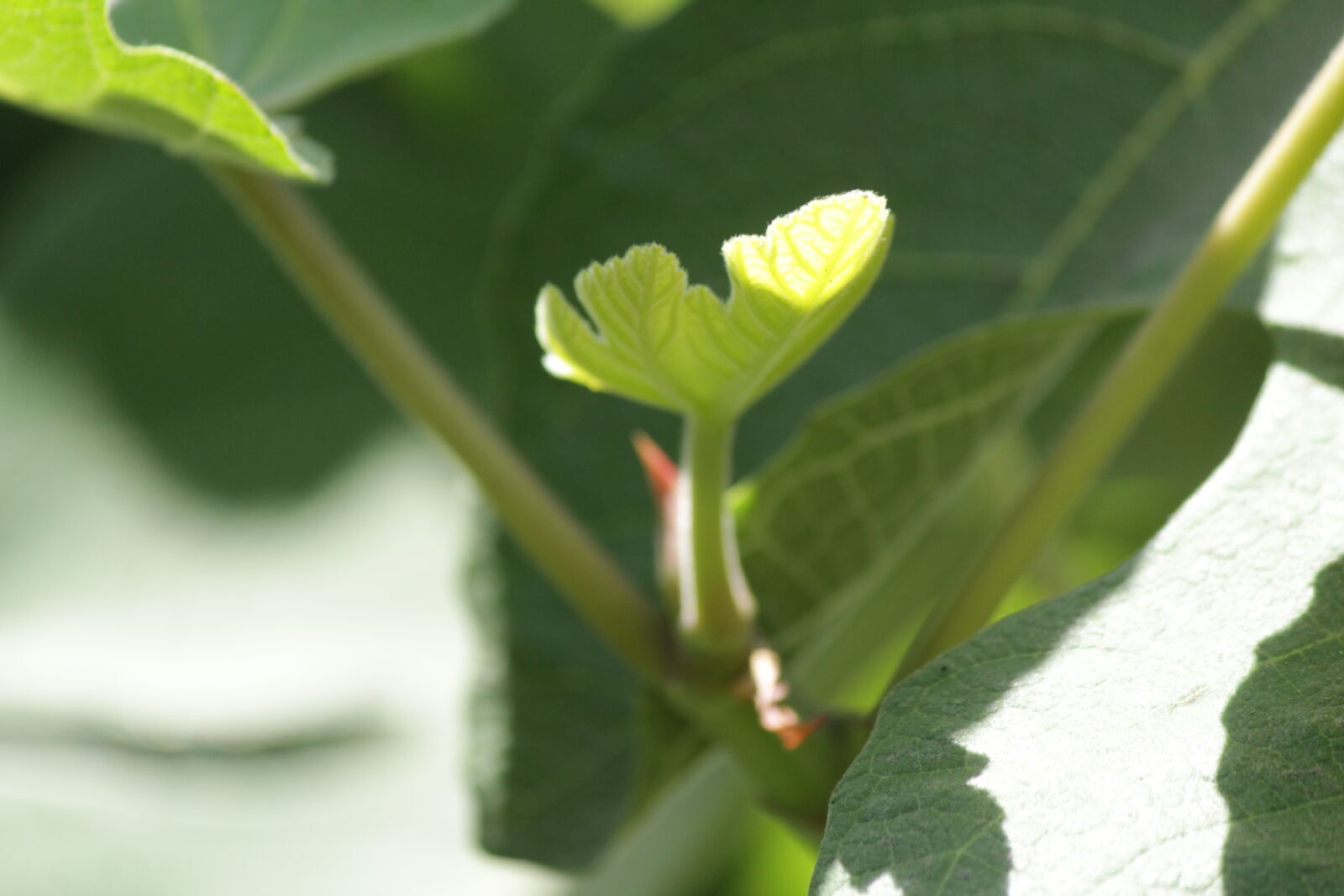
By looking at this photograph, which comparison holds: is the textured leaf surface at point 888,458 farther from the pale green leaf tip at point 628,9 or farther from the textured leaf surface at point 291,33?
the pale green leaf tip at point 628,9

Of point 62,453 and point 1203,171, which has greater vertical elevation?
point 62,453

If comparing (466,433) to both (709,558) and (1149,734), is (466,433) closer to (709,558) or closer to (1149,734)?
(709,558)

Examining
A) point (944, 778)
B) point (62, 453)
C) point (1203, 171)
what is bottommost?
point (944, 778)

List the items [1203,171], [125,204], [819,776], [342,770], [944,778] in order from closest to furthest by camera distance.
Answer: [944,778], [819,776], [1203,171], [342,770], [125,204]

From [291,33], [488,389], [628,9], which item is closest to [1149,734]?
[291,33]

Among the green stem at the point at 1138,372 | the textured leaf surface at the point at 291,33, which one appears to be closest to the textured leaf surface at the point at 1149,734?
the green stem at the point at 1138,372

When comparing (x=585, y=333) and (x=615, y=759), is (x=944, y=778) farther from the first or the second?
(x=615, y=759)

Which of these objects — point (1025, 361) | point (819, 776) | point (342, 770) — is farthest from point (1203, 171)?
point (342, 770)
